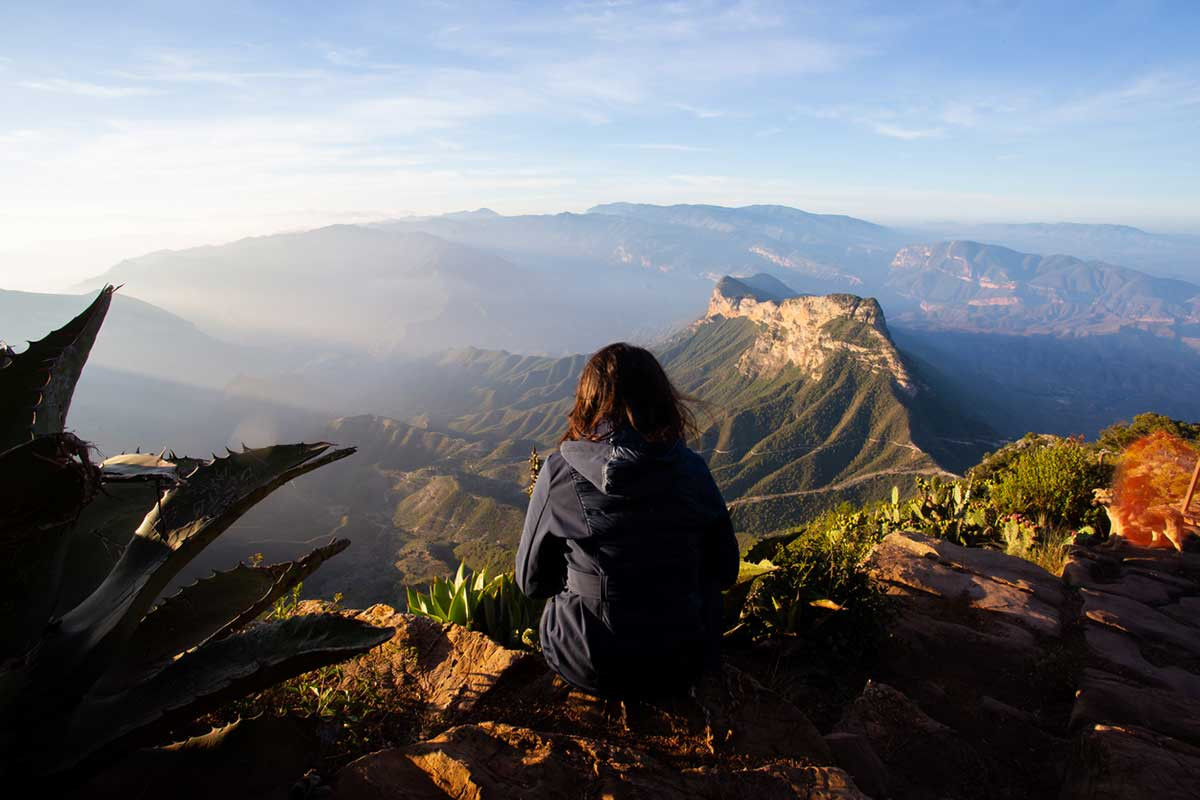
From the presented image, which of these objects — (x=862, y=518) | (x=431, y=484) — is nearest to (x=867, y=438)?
(x=431, y=484)

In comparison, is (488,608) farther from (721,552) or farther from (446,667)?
(721,552)

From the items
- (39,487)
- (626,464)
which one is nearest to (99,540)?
(39,487)

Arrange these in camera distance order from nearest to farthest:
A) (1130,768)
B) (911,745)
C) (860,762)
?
(1130,768)
(860,762)
(911,745)

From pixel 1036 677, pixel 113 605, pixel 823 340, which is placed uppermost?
pixel 113 605

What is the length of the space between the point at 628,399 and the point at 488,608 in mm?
2188

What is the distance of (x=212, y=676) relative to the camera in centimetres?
230

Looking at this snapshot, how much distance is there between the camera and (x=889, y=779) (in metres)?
3.43

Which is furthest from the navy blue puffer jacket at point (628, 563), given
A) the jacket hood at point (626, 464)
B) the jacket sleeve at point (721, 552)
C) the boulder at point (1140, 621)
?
the boulder at point (1140, 621)

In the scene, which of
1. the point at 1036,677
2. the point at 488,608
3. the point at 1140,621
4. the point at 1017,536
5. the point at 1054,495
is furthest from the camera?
the point at 1054,495

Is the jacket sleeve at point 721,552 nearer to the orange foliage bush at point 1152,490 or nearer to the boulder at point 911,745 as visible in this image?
the boulder at point 911,745

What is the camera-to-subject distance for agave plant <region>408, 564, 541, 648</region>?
4367mm

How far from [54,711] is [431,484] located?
127599mm

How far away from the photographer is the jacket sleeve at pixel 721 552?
3516 mm

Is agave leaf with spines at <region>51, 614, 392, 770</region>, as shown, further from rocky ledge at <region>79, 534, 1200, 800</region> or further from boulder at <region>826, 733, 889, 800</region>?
boulder at <region>826, 733, 889, 800</region>
